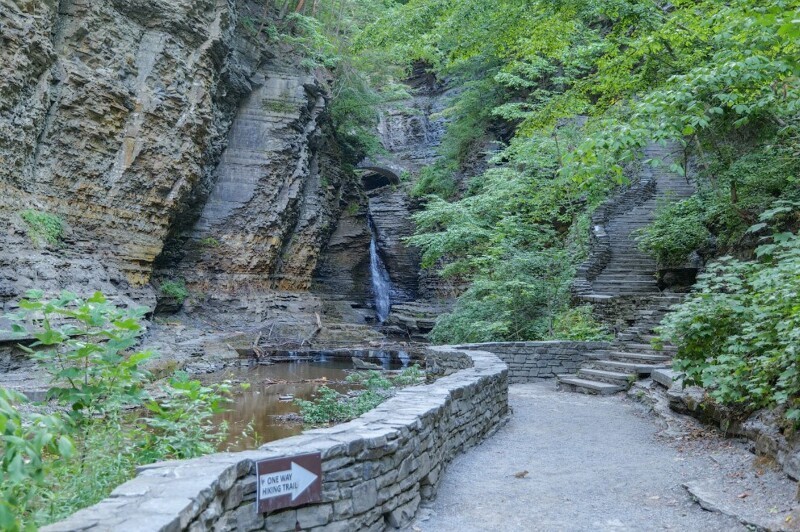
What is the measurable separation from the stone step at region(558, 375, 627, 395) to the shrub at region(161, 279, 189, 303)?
47.9 feet

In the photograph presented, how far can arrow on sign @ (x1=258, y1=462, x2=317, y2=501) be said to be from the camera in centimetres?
311

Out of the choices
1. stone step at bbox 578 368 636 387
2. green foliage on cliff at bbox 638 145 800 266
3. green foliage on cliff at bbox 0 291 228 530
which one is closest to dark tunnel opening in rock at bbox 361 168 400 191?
green foliage on cliff at bbox 638 145 800 266

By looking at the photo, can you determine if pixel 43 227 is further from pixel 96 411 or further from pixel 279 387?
pixel 96 411

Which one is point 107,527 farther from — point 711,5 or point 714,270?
point 711,5

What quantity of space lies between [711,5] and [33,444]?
1100cm

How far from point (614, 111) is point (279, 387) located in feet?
32.0

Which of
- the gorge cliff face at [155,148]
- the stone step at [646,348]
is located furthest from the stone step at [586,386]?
the gorge cliff face at [155,148]

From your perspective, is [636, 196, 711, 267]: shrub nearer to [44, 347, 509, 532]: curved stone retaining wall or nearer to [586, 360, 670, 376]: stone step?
[586, 360, 670, 376]: stone step

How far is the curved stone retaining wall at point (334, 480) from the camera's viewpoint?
2436 millimetres

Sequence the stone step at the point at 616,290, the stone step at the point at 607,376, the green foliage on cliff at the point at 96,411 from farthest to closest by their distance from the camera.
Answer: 1. the stone step at the point at 616,290
2. the stone step at the point at 607,376
3. the green foliage on cliff at the point at 96,411

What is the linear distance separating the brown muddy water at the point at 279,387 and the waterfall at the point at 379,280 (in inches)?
352

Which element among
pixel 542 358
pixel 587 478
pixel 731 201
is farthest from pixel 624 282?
pixel 587 478

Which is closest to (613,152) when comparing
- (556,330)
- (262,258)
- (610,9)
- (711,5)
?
(610,9)

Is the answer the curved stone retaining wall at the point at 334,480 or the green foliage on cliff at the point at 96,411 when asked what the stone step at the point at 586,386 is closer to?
the curved stone retaining wall at the point at 334,480
